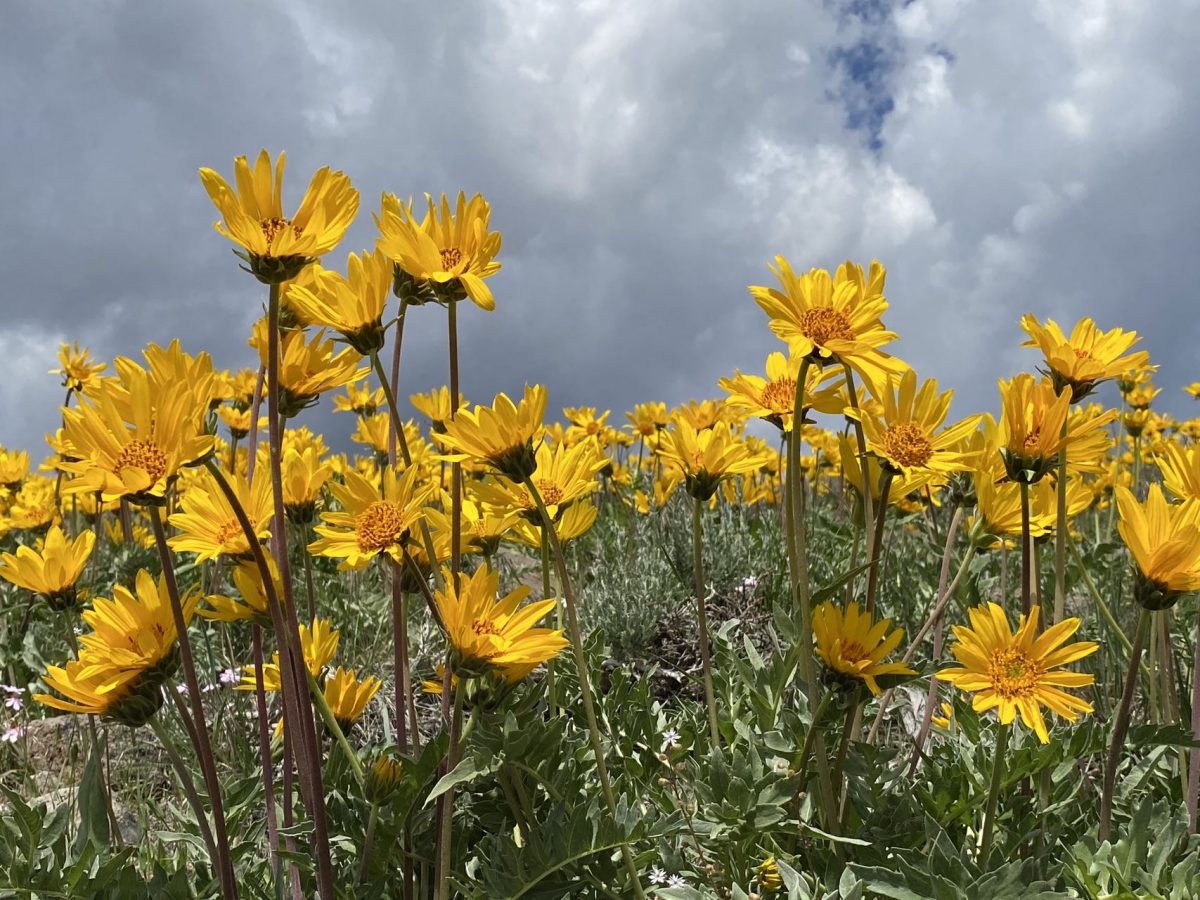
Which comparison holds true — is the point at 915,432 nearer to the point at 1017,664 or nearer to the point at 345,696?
the point at 1017,664

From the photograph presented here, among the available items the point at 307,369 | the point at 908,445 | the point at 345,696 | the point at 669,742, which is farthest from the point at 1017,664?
the point at 307,369

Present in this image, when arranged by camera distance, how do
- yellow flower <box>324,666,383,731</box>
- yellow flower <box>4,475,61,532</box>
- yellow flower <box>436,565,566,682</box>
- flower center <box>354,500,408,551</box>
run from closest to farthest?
yellow flower <box>436,565,566,682</box>
flower center <box>354,500,408,551</box>
yellow flower <box>324,666,383,731</box>
yellow flower <box>4,475,61,532</box>

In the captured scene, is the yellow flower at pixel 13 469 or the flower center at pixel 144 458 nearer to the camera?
the flower center at pixel 144 458

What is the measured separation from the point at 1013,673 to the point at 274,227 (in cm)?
143

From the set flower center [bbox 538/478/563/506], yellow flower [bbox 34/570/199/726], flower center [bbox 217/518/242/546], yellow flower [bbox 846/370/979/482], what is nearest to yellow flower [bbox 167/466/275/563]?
flower center [bbox 217/518/242/546]

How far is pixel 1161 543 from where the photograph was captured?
5.05 feet

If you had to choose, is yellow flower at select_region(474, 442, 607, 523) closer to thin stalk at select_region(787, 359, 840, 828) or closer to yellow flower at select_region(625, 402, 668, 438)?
thin stalk at select_region(787, 359, 840, 828)

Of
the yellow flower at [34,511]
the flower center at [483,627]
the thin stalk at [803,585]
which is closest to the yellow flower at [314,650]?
the flower center at [483,627]

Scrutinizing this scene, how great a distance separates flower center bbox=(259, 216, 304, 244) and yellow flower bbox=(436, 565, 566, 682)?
622mm

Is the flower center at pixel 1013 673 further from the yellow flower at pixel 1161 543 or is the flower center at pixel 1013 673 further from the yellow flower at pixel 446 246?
the yellow flower at pixel 446 246

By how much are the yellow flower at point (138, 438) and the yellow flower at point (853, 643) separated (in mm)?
1019

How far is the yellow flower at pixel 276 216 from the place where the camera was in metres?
1.45

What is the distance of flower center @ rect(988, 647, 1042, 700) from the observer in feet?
5.04

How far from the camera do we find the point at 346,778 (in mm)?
1850
